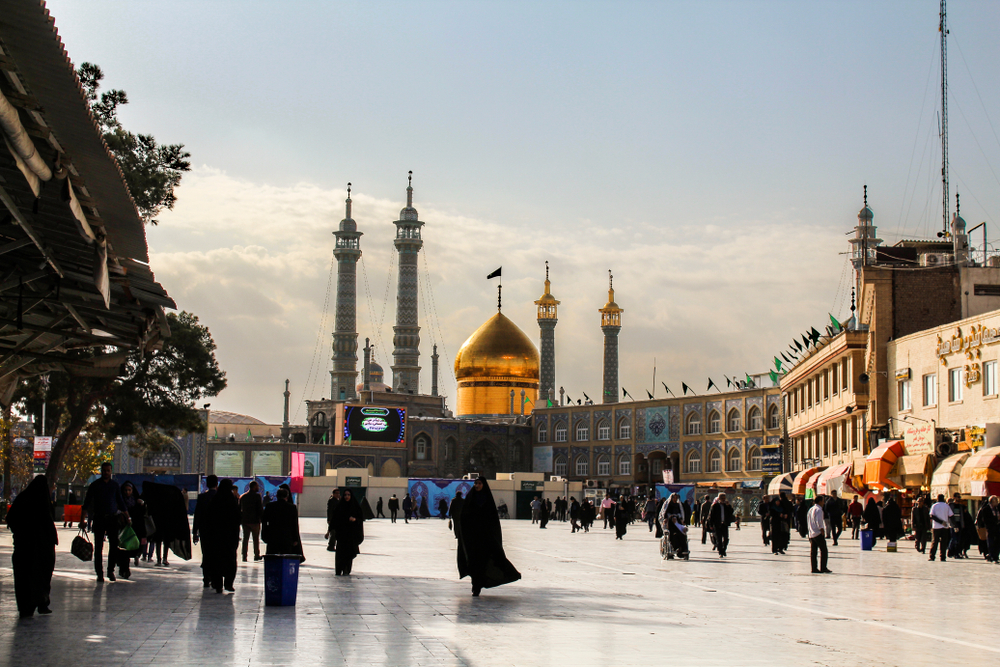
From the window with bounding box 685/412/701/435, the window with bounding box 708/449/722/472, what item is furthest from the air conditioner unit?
the window with bounding box 685/412/701/435

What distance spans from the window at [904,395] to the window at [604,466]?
42.1 metres

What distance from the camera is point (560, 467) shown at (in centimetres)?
7731

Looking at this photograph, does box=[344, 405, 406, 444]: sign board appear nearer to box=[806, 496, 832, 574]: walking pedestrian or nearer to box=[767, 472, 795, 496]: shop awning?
box=[767, 472, 795, 496]: shop awning

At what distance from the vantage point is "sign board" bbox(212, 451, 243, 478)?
69438mm

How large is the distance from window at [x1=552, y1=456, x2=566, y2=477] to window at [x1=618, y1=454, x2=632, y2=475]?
15.9ft

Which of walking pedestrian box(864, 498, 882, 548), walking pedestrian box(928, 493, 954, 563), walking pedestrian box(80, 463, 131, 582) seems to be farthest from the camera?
walking pedestrian box(864, 498, 882, 548)

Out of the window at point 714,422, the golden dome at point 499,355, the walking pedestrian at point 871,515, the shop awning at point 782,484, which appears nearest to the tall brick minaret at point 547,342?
the golden dome at point 499,355

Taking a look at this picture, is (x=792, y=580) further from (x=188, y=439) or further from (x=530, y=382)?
(x=530, y=382)

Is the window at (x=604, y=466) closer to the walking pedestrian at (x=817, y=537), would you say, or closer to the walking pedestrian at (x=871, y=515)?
the walking pedestrian at (x=871, y=515)

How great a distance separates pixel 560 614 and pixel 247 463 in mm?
62073

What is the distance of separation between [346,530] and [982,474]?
14965 millimetres

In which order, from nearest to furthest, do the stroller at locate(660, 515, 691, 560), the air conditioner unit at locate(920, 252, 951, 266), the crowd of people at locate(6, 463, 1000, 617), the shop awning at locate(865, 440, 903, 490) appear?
the crowd of people at locate(6, 463, 1000, 617), the stroller at locate(660, 515, 691, 560), the shop awning at locate(865, 440, 903, 490), the air conditioner unit at locate(920, 252, 951, 266)

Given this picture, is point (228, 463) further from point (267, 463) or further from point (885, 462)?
point (885, 462)

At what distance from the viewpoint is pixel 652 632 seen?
905cm
